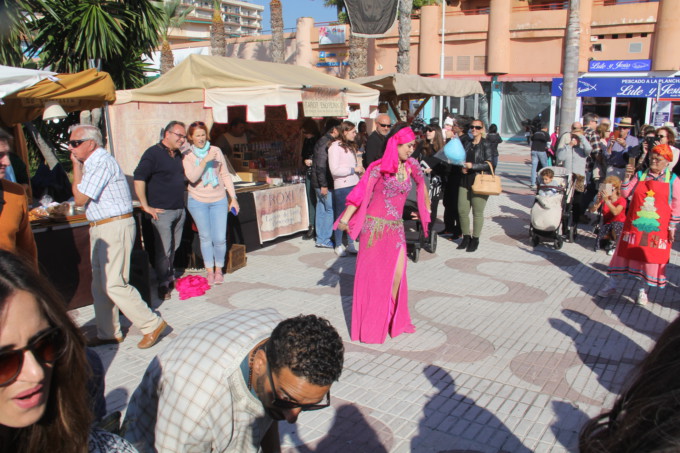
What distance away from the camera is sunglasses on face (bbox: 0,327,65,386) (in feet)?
3.73

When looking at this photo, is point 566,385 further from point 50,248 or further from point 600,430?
point 50,248

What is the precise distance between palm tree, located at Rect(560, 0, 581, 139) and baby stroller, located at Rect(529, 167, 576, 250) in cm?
438

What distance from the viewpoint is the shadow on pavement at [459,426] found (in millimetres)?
3391

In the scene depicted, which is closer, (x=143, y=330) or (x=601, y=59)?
(x=143, y=330)

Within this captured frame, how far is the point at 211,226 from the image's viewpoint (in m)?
6.50

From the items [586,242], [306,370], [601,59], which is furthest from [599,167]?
[601,59]

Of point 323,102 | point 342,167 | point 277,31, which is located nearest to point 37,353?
point 342,167

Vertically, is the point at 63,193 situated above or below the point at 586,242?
above

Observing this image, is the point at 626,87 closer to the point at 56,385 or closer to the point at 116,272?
the point at 116,272

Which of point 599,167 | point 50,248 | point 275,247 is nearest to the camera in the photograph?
point 50,248

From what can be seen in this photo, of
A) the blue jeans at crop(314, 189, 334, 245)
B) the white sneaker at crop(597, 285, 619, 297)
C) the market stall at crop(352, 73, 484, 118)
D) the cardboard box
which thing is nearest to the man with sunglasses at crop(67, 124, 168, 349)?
the blue jeans at crop(314, 189, 334, 245)

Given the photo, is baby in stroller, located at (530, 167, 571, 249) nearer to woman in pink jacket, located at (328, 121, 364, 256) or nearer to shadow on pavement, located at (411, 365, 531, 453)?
woman in pink jacket, located at (328, 121, 364, 256)

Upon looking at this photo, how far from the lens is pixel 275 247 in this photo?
27.9ft

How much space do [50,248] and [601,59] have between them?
1168 inches
